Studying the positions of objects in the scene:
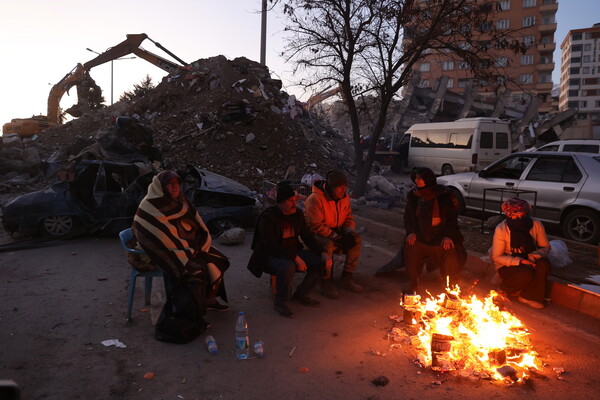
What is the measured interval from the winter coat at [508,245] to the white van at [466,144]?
1259 cm

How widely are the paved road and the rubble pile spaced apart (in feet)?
28.2

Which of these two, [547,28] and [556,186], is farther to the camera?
[547,28]

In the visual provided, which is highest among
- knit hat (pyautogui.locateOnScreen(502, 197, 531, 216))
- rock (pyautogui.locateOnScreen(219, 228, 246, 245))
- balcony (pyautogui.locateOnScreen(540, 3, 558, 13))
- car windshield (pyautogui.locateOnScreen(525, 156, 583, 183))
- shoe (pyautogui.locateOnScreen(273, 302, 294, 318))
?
balcony (pyautogui.locateOnScreen(540, 3, 558, 13))

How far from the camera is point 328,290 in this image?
18.8 ft

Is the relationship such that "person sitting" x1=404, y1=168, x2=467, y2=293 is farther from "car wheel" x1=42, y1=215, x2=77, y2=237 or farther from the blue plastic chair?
"car wheel" x1=42, y1=215, x2=77, y2=237

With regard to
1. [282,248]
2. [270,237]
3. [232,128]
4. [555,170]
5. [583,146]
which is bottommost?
[282,248]

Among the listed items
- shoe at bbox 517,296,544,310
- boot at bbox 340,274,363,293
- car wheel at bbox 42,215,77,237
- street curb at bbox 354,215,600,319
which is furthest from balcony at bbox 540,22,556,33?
car wheel at bbox 42,215,77,237

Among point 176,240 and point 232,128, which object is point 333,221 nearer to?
point 176,240

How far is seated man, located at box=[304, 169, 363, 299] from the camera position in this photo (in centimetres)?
567

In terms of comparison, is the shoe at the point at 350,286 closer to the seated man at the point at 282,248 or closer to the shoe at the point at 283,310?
the seated man at the point at 282,248

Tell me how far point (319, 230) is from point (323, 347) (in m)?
→ 1.73

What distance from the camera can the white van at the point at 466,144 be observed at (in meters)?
17.2

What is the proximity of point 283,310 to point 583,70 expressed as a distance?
115707 millimetres

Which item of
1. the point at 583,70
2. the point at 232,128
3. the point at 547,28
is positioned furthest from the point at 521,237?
the point at 583,70
